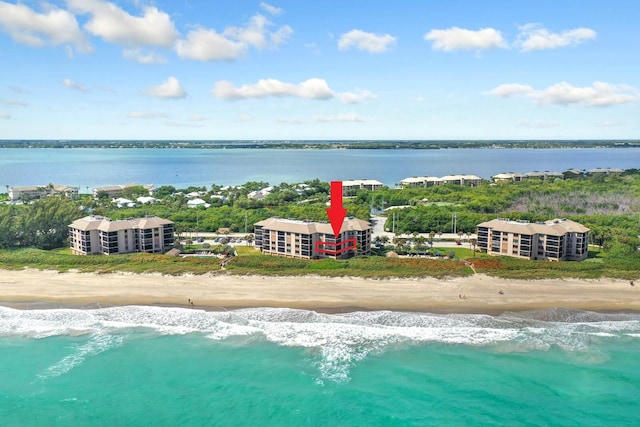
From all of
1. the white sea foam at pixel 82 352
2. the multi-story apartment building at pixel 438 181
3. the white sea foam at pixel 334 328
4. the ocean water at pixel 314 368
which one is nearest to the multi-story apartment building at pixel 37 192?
the white sea foam at pixel 334 328

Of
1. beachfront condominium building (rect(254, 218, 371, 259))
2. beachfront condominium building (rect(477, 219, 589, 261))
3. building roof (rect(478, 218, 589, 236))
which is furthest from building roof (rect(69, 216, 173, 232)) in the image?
beachfront condominium building (rect(477, 219, 589, 261))

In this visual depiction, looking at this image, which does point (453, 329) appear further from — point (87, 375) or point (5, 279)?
point (5, 279)

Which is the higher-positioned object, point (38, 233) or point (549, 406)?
point (38, 233)

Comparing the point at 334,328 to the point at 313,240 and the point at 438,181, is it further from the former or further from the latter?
the point at 438,181

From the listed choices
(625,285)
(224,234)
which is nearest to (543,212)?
(625,285)

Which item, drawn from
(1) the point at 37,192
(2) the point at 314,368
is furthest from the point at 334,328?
(1) the point at 37,192

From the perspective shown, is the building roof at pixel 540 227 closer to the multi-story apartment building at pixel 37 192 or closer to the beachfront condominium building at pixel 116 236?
the beachfront condominium building at pixel 116 236

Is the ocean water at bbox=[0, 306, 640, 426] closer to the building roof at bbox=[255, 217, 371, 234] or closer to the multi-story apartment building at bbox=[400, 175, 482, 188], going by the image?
the building roof at bbox=[255, 217, 371, 234]

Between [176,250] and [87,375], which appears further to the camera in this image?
[176,250]
